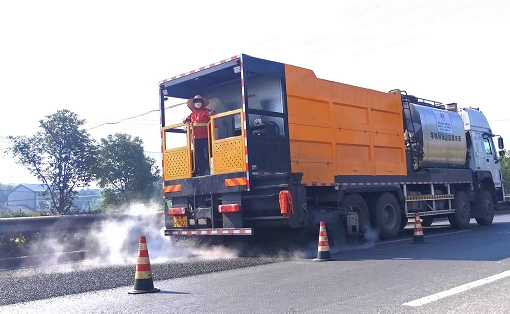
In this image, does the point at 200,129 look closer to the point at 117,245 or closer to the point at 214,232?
the point at 214,232

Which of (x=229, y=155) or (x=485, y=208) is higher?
(x=229, y=155)

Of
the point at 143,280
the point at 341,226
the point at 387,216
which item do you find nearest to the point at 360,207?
the point at 341,226

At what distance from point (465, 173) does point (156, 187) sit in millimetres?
34089

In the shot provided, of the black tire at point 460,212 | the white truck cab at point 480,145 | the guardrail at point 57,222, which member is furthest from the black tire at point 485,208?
the guardrail at point 57,222

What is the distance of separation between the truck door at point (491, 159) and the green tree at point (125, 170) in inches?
1047

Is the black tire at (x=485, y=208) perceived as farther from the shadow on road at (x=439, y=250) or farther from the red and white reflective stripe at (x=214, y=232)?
the red and white reflective stripe at (x=214, y=232)

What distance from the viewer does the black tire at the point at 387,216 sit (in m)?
12.4

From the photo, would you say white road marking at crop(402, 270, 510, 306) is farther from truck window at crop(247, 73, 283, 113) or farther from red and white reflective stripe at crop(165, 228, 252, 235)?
truck window at crop(247, 73, 283, 113)

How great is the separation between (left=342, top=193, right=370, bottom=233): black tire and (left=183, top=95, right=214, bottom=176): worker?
3.11 m

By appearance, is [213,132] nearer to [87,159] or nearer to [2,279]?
[2,279]

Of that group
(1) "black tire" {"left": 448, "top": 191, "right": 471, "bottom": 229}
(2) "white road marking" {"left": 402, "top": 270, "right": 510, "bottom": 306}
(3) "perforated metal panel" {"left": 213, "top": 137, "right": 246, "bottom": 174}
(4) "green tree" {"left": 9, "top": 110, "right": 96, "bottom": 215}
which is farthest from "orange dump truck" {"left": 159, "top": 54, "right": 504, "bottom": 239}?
(4) "green tree" {"left": 9, "top": 110, "right": 96, "bottom": 215}

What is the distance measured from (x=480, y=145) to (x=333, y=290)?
41.6ft

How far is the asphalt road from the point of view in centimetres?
551

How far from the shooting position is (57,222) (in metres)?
12.7
